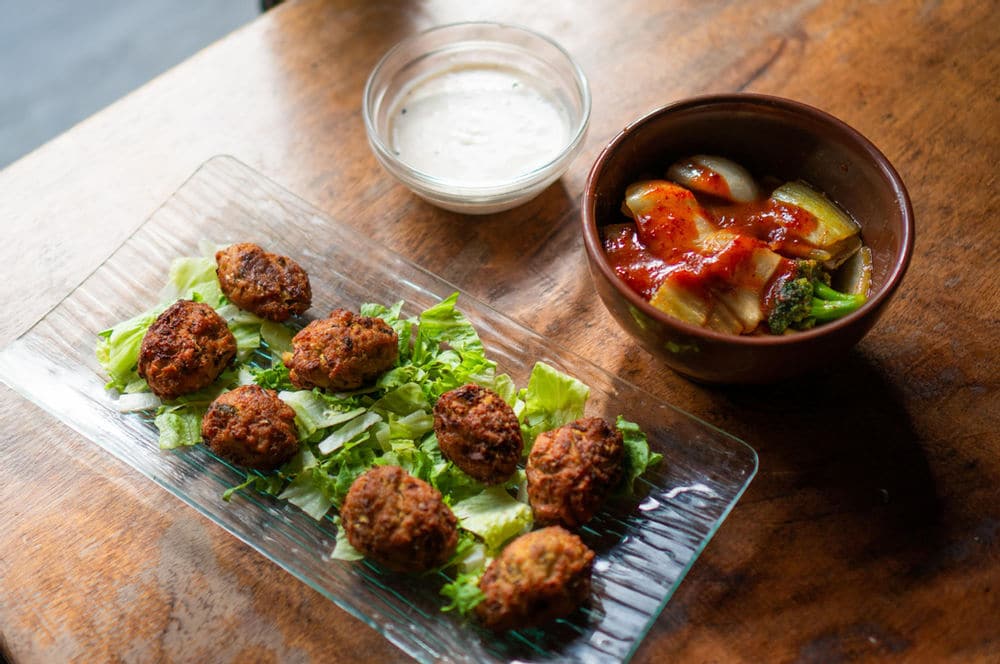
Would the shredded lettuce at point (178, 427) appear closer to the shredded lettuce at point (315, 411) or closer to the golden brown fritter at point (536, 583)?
the shredded lettuce at point (315, 411)

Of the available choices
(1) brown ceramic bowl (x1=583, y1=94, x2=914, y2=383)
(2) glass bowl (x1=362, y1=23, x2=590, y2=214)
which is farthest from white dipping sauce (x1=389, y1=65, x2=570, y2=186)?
(1) brown ceramic bowl (x1=583, y1=94, x2=914, y2=383)

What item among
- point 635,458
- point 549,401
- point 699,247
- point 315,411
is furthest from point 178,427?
point 699,247

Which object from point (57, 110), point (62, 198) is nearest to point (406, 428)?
point (62, 198)

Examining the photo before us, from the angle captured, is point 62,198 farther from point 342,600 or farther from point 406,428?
point 342,600

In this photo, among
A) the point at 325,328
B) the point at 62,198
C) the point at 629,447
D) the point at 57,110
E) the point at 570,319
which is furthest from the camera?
the point at 57,110

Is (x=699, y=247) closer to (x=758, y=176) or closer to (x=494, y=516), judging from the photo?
(x=758, y=176)
